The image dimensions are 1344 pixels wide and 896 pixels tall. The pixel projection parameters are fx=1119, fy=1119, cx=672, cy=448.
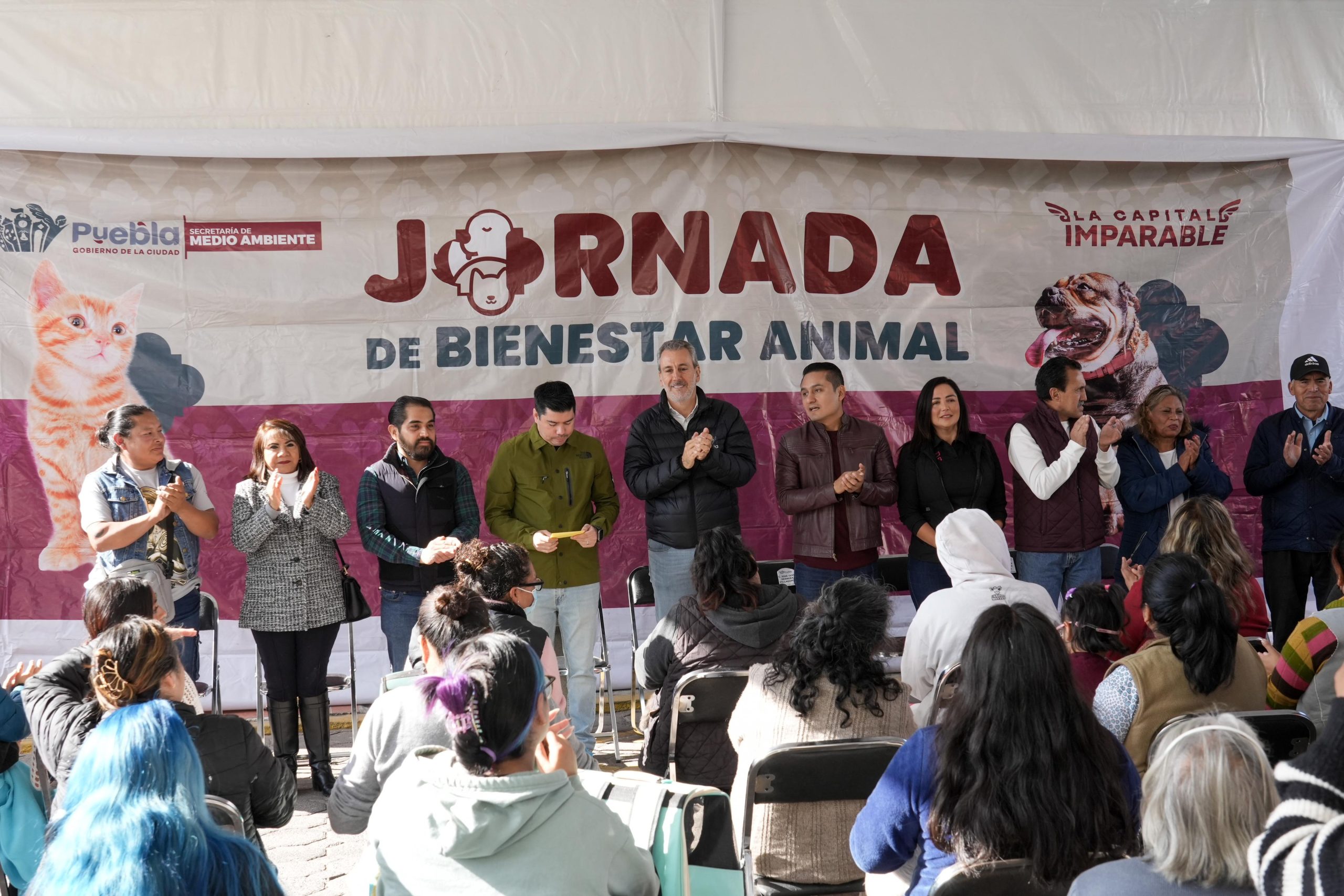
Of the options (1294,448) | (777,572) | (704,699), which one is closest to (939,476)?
(777,572)

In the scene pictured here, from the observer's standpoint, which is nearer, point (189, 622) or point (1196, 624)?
point (1196, 624)

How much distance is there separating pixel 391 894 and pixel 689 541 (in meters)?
3.14

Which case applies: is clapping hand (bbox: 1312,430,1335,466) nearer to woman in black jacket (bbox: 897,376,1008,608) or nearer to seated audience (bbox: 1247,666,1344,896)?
woman in black jacket (bbox: 897,376,1008,608)

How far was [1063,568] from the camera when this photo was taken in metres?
5.04

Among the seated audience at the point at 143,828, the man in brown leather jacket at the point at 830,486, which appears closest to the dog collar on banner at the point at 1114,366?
the man in brown leather jacket at the point at 830,486

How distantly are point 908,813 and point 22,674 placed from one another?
2283mm

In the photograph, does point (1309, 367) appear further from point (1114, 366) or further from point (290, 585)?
point (290, 585)

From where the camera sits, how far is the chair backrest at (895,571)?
5172mm

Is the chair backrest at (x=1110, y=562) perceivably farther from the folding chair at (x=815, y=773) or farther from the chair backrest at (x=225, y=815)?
the chair backrest at (x=225, y=815)

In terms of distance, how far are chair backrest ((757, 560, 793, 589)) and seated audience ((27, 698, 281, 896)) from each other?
11.1 feet

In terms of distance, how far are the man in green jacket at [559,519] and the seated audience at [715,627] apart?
128 centimetres


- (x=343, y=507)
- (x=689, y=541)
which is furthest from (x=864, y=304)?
(x=343, y=507)

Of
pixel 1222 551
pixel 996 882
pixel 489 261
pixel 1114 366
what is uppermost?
pixel 489 261

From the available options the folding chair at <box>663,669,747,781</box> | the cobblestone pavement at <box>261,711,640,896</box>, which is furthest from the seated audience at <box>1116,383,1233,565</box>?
the folding chair at <box>663,669,747,781</box>
